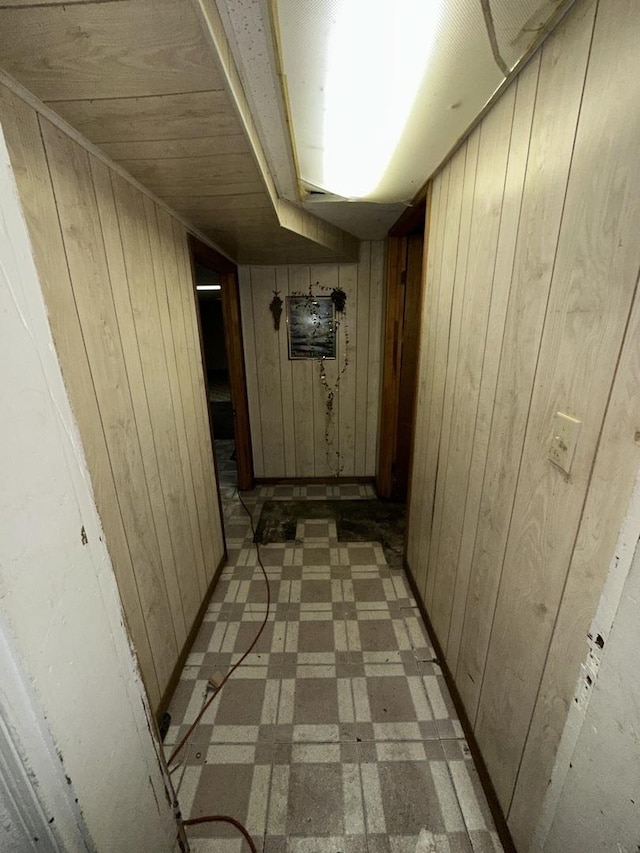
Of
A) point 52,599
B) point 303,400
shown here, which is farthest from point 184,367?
point 303,400

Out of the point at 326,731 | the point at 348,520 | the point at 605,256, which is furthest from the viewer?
the point at 348,520

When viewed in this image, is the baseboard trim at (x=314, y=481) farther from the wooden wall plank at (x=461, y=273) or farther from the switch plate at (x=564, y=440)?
the switch plate at (x=564, y=440)

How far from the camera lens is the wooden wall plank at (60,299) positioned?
0.78 metres

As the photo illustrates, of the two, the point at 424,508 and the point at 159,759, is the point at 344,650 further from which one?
the point at 159,759

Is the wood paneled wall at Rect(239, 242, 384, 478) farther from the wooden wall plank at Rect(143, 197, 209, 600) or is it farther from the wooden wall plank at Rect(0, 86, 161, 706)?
the wooden wall plank at Rect(0, 86, 161, 706)

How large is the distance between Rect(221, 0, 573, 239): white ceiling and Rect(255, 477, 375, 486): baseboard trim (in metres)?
2.59

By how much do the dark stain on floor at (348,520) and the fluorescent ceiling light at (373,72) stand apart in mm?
2256

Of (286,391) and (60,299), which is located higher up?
(60,299)

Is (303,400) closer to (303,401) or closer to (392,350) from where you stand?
(303,401)

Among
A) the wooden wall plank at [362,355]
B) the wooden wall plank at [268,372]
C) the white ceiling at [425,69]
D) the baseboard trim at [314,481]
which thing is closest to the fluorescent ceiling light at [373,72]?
the white ceiling at [425,69]

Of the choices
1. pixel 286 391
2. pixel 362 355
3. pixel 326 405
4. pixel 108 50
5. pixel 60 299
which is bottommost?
pixel 326 405

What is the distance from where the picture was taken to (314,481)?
337cm

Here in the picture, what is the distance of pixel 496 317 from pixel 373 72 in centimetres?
72

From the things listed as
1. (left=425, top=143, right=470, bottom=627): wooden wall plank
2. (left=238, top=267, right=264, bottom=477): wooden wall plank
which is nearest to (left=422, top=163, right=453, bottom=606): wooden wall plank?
(left=425, top=143, right=470, bottom=627): wooden wall plank
